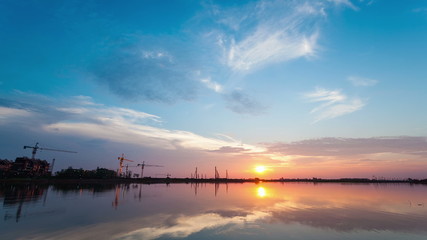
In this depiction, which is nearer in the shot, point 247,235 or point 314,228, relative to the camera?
point 247,235

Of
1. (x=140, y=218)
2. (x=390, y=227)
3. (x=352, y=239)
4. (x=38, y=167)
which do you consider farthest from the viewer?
(x=38, y=167)

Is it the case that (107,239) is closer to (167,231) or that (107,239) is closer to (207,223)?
(167,231)

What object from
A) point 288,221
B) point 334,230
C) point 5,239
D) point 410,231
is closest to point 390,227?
point 410,231

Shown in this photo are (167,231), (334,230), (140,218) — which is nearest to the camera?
(167,231)

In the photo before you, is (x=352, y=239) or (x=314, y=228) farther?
(x=314, y=228)

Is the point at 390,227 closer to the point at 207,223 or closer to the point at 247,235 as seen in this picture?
the point at 247,235

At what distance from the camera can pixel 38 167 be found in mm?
174625

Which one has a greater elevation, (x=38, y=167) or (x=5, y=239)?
(x=38, y=167)

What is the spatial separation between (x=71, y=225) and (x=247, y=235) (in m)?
19.3

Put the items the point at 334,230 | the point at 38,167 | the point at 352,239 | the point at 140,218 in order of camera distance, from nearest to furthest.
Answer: the point at 352,239 → the point at 334,230 → the point at 140,218 → the point at 38,167

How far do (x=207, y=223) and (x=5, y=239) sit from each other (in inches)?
760

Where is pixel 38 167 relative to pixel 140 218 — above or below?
above

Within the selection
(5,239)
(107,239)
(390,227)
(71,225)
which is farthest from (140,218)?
(390,227)

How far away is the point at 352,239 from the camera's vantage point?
21.4 m
